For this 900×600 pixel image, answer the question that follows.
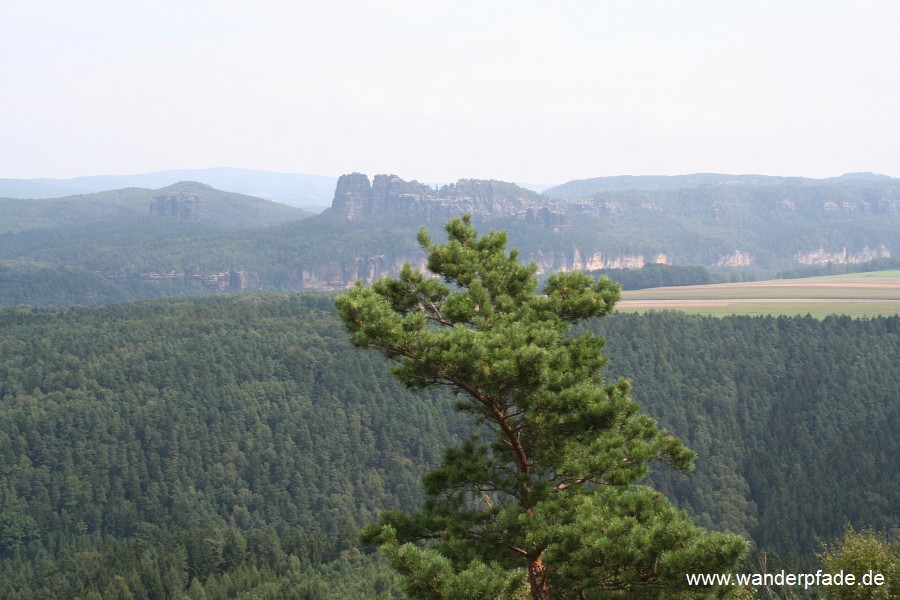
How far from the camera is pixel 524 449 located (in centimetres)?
2667

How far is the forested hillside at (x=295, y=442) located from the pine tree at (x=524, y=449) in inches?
2659

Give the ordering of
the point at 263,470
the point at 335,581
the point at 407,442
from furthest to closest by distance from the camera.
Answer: the point at 407,442 → the point at 263,470 → the point at 335,581

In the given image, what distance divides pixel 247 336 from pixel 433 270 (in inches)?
6569

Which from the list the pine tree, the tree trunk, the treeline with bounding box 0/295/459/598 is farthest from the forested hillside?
the tree trunk

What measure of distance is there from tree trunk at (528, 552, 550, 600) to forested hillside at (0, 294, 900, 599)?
68.2 meters

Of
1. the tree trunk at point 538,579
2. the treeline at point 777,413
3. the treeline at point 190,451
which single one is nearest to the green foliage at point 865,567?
the tree trunk at point 538,579

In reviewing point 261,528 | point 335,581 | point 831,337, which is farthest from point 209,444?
point 831,337

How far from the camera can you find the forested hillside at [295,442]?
10856cm

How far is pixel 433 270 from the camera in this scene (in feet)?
95.3

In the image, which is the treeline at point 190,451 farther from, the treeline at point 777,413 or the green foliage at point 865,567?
the green foliage at point 865,567

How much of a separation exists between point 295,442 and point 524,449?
140268mm

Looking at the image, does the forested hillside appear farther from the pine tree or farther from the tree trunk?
the tree trunk

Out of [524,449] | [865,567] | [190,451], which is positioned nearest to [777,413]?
[190,451]

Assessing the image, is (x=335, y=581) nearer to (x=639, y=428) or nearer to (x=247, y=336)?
(x=639, y=428)
